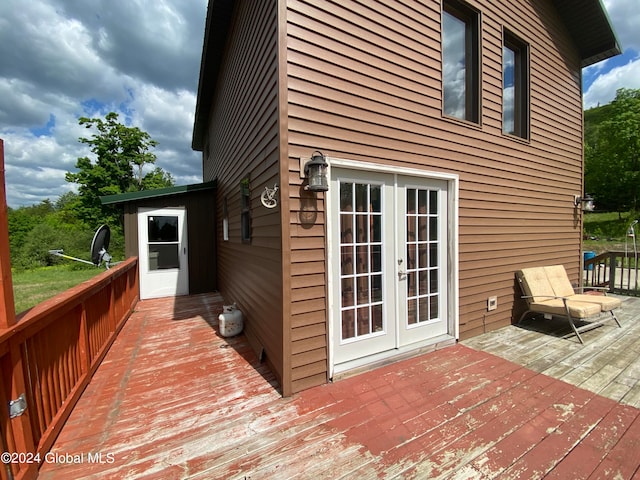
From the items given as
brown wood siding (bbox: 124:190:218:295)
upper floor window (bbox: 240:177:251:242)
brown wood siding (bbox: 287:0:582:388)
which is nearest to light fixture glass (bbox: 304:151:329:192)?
brown wood siding (bbox: 287:0:582:388)

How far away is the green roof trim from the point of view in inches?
214

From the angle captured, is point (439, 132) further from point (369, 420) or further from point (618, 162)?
point (618, 162)

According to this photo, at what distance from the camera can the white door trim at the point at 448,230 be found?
2527mm

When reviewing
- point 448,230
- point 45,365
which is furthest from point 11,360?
point 448,230

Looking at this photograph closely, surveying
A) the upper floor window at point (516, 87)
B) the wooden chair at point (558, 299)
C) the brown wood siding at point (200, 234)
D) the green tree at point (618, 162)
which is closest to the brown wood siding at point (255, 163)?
the brown wood siding at point (200, 234)

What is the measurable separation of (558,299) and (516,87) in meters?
3.36

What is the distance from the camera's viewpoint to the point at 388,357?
286 centimetres

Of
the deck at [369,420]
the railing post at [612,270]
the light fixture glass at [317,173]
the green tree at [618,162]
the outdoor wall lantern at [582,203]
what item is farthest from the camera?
the green tree at [618,162]

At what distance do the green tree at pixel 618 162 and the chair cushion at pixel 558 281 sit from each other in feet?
67.2

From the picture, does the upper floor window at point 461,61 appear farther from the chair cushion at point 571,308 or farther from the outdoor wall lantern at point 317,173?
the chair cushion at point 571,308

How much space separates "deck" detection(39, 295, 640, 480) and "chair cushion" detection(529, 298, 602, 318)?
1.34 ft

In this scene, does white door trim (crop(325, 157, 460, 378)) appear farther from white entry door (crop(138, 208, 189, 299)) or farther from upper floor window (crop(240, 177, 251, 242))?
white entry door (crop(138, 208, 189, 299))

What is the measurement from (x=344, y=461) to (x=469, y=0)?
5148 millimetres

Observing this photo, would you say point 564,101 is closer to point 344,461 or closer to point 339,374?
point 339,374
